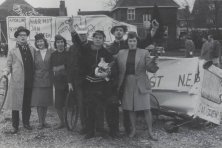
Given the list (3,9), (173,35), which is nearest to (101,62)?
(173,35)

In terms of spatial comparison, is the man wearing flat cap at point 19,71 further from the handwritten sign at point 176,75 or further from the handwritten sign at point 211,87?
the handwritten sign at point 211,87

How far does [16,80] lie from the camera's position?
7090mm

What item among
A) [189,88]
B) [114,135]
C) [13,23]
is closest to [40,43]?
[114,135]

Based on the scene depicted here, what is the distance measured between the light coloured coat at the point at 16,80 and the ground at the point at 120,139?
1.88 ft

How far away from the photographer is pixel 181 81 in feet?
25.1

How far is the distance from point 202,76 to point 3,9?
57.7 m

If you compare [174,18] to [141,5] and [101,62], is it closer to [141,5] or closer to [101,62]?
[141,5]

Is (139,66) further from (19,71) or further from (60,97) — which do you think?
(19,71)

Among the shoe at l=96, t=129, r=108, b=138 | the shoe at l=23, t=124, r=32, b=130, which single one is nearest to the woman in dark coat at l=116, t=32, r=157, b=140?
the shoe at l=96, t=129, r=108, b=138

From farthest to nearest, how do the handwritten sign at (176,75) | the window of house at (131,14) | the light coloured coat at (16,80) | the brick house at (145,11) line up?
the window of house at (131,14) < the brick house at (145,11) < the handwritten sign at (176,75) < the light coloured coat at (16,80)

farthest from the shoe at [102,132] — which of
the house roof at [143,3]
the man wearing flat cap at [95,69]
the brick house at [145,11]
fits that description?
the house roof at [143,3]

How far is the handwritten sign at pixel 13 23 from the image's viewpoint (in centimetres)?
1015

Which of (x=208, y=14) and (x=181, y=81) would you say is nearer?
(x=181, y=81)

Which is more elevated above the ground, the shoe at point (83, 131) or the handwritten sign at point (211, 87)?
the handwritten sign at point (211, 87)
